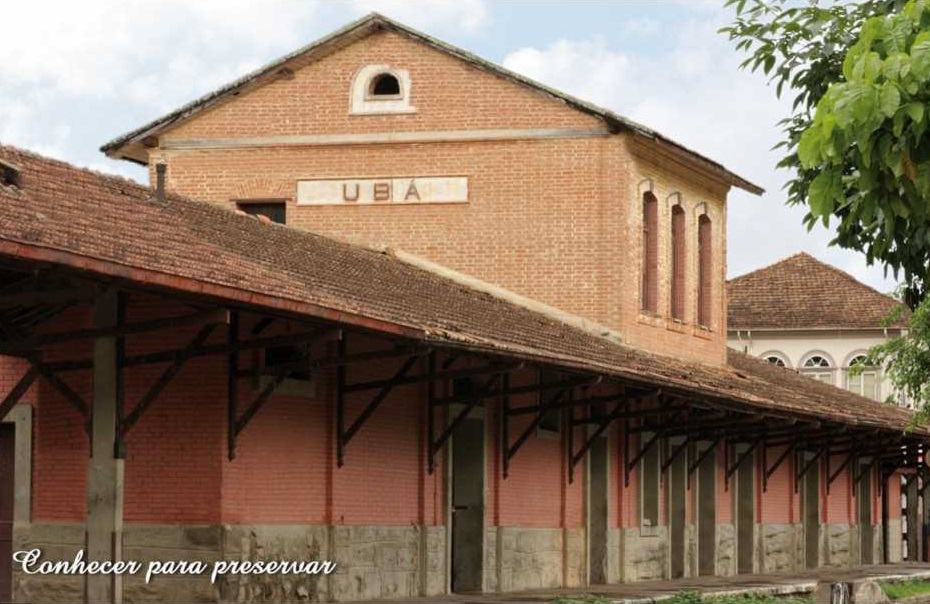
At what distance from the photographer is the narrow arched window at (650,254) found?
32562 mm

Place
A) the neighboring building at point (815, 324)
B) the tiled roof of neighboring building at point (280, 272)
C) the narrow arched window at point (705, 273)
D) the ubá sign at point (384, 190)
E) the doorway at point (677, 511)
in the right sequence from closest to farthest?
1. the tiled roof of neighboring building at point (280, 272)
2. the ubá sign at point (384, 190)
3. the doorway at point (677, 511)
4. the narrow arched window at point (705, 273)
5. the neighboring building at point (815, 324)

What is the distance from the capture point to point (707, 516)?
34062 mm

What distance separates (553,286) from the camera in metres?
31.0

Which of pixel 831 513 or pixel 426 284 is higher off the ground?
pixel 426 284

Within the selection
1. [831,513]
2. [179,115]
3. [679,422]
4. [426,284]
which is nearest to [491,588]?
[426,284]

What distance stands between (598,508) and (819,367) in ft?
106

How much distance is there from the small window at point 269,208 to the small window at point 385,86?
2168mm

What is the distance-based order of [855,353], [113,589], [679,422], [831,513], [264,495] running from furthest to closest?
1. [855,353]
2. [831,513]
3. [679,422]
4. [264,495]
5. [113,589]

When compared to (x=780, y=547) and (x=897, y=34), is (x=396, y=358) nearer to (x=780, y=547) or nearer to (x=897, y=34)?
(x=897, y=34)

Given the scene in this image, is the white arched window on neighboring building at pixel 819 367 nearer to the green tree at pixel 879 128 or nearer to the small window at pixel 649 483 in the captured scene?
the small window at pixel 649 483

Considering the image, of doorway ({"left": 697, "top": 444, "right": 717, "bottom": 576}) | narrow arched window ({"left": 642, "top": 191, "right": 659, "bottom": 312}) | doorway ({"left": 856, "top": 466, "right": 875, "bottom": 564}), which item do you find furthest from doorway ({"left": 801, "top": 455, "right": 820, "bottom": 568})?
narrow arched window ({"left": 642, "top": 191, "right": 659, "bottom": 312})

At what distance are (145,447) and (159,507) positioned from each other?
602mm

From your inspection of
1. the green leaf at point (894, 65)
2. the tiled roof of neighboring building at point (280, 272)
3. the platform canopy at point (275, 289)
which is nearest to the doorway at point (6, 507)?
the platform canopy at point (275, 289)

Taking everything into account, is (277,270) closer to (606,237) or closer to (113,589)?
(113,589)
